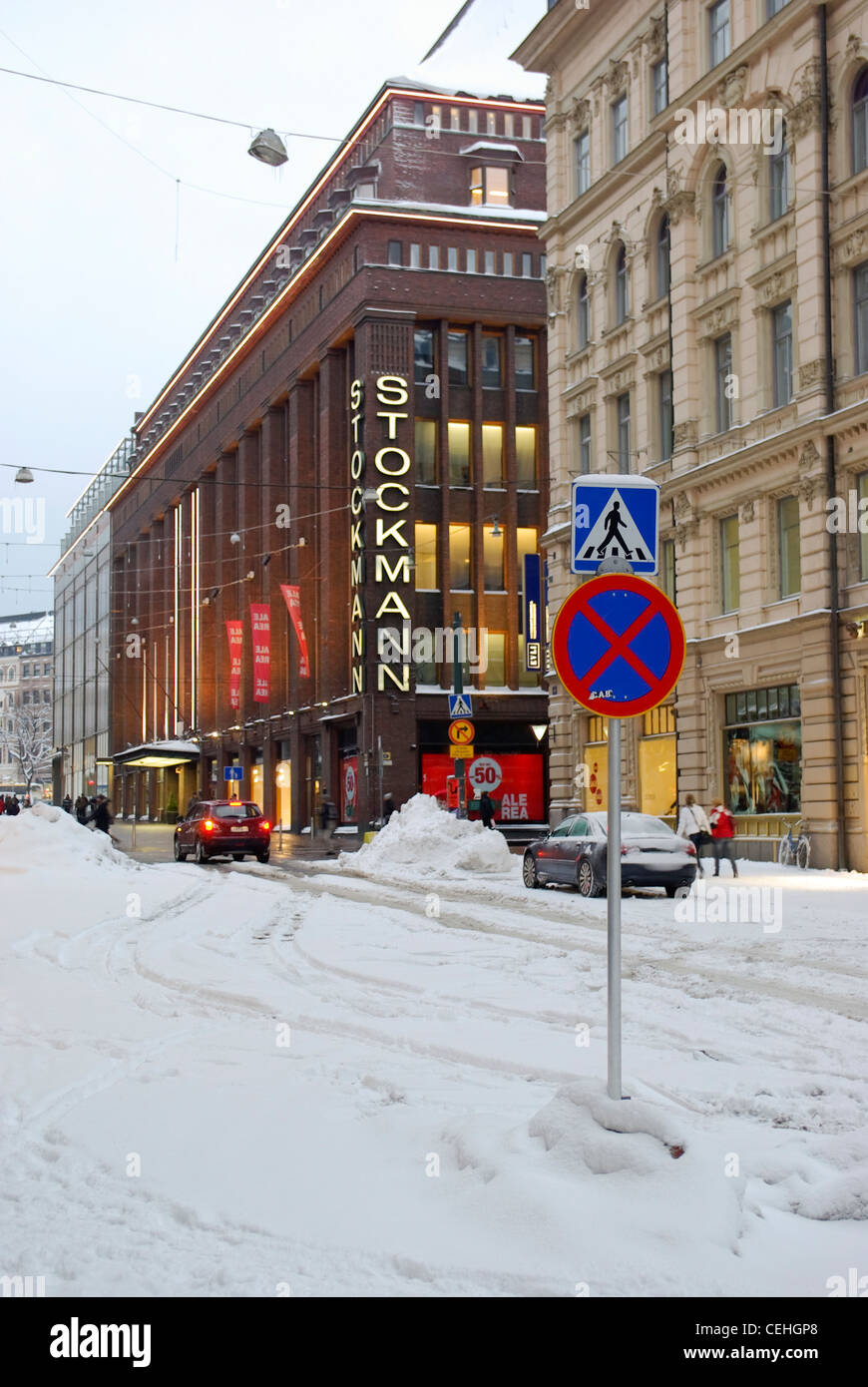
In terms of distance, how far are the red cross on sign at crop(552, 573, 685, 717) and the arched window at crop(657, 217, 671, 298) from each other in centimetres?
2880

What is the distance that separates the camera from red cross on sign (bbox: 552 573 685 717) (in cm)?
645

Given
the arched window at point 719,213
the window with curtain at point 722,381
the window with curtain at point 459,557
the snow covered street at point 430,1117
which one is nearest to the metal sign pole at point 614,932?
the snow covered street at point 430,1117

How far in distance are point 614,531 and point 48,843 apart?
2223 cm

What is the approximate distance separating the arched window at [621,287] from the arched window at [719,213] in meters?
4.03

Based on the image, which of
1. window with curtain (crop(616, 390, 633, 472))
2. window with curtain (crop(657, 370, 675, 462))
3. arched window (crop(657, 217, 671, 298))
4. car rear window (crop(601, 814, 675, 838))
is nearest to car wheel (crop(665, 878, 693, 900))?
car rear window (crop(601, 814, 675, 838))

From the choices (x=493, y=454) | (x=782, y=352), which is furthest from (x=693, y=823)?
(x=493, y=454)

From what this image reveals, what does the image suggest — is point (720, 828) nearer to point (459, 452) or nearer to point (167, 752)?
point (459, 452)

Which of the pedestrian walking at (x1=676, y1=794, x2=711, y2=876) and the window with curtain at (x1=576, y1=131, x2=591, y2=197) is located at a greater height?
the window with curtain at (x1=576, y1=131, x2=591, y2=197)

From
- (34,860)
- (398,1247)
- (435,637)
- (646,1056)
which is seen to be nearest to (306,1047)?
(646,1056)

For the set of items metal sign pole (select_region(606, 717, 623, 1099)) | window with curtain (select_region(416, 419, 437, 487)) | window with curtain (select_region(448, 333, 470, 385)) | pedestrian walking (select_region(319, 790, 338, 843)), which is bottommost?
pedestrian walking (select_region(319, 790, 338, 843))

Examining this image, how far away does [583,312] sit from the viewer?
3841 cm

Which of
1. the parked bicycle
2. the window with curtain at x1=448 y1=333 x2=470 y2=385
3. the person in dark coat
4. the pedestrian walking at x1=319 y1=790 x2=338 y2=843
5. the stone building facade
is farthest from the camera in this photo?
the window with curtain at x1=448 y1=333 x2=470 y2=385

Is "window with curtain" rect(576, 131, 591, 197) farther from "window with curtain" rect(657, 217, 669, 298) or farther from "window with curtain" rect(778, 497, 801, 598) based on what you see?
"window with curtain" rect(778, 497, 801, 598)

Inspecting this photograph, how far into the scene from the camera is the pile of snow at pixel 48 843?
25609 millimetres
